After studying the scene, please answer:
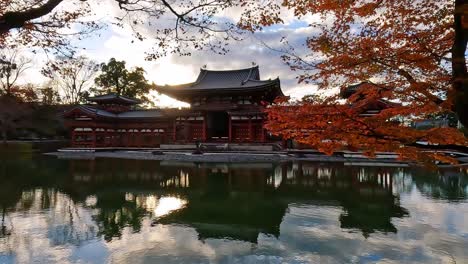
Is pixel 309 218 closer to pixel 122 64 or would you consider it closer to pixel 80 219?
pixel 80 219

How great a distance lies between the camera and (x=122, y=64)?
47188 millimetres

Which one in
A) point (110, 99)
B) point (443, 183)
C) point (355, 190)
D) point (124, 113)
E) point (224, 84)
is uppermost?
point (224, 84)

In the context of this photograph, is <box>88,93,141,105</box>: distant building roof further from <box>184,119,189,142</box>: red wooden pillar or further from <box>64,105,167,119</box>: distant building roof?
<box>184,119,189,142</box>: red wooden pillar

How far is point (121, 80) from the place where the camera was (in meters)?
48.2

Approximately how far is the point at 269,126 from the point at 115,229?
4105mm

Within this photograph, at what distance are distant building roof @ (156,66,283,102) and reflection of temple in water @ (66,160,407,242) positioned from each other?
9553 mm

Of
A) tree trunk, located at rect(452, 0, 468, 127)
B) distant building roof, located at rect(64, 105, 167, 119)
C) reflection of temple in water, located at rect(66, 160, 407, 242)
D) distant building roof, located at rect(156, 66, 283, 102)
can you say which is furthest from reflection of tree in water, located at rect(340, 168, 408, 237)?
distant building roof, located at rect(64, 105, 167, 119)

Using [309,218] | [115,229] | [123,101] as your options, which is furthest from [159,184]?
[123,101]

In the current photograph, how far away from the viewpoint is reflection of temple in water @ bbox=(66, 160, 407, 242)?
7.76m

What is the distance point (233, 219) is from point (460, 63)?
19.6 ft

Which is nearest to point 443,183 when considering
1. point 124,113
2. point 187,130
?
point 187,130

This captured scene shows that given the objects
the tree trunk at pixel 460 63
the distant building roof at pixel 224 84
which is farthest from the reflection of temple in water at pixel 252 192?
the distant building roof at pixel 224 84

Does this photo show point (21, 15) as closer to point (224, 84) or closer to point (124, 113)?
point (224, 84)

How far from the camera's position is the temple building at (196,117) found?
27.0m
